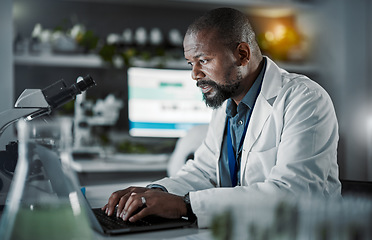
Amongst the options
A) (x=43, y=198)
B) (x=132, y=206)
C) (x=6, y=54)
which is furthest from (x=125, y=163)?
(x=43, y=198)

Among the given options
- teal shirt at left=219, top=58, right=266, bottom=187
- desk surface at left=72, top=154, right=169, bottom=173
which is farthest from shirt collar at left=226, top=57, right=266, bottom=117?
desk surface at left=72, top=154, right=169, bottom=173

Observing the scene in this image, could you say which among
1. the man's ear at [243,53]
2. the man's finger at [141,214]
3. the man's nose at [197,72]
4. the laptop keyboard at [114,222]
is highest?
the man's ear at [243,53]

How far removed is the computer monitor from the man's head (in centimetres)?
142

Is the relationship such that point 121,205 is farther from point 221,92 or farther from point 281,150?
point 221,92

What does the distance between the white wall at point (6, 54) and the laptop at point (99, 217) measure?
166cm

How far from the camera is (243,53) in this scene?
1395 millimetres

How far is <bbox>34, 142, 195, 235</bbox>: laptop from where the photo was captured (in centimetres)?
59

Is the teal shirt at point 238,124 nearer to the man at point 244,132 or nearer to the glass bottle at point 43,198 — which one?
the man at point 244,132

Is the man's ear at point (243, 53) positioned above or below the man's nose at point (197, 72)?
above

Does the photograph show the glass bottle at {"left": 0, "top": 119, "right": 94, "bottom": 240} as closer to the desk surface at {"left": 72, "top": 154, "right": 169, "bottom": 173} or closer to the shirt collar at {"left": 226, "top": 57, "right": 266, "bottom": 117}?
the shirt collar at {"left": 226, "top": 57, "right": 266, "bottom": 117}

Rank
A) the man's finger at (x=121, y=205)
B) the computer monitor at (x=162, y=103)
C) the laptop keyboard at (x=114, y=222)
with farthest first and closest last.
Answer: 1. the computer monitor at (x=162, y=103)
2. the man's finger at (x=121, y=205)
3. the laptop keyboard at (x=114, y=222)

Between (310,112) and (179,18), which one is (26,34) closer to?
(179,18)

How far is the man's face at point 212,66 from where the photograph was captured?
4.37 ft

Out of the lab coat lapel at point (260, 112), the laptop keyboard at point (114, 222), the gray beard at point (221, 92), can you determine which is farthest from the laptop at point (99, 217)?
the gray beard at point (221, 92)
